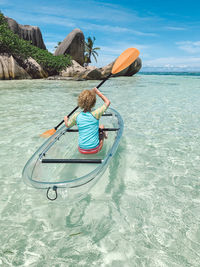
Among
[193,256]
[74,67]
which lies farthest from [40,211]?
[74,67]

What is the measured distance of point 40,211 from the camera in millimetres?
2939

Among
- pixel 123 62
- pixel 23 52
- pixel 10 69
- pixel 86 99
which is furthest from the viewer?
pixel 23 52

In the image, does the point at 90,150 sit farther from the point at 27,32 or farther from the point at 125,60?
the point at 27,32

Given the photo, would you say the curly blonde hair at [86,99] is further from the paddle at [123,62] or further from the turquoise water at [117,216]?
the paddle at [123,62]

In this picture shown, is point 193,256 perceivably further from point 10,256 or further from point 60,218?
point 10,256

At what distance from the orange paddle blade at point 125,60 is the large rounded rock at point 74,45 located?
95.3 ft

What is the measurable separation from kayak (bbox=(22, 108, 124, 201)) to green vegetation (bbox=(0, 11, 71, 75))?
953 inches

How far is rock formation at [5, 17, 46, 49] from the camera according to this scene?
98.8 feet

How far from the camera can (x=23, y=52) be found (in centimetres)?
2564

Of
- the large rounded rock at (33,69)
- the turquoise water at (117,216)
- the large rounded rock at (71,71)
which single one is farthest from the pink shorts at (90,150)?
the large rounded rock at (71,71)

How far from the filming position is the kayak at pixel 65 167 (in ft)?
8.45

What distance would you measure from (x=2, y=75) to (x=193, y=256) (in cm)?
2429

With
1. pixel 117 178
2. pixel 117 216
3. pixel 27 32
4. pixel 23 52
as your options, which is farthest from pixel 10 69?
pixel 117 216

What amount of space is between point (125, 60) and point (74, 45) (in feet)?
98.9
